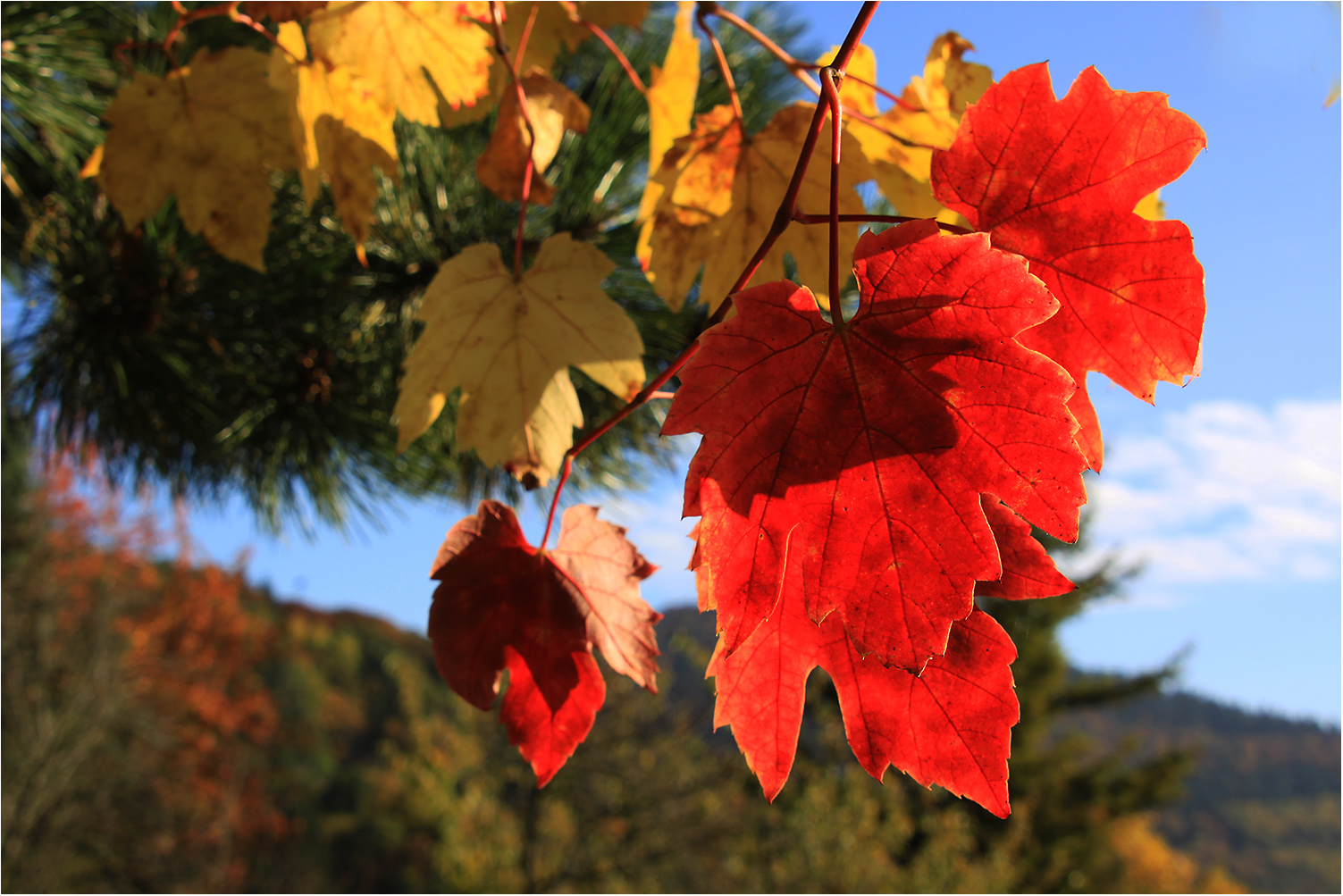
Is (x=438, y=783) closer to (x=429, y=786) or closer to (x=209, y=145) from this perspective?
(x=429, y=786)

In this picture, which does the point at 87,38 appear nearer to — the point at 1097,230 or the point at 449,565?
the point at 449,565

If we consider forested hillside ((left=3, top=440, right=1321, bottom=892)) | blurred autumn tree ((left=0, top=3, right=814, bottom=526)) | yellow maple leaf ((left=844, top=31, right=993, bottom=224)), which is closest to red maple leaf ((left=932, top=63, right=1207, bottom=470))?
yellow maple leaf ((left=844, top=31, right=993, bottom=224))

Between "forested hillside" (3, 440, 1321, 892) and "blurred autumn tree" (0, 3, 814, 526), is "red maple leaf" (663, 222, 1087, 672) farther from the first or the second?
"forested hillside" (3, 440, 1321, 892)

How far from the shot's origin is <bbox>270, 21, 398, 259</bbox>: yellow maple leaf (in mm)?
480

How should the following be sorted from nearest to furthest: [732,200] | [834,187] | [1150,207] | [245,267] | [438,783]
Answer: [834,187] < [1150,207] < [732,200] < [245,267] < [438,783]

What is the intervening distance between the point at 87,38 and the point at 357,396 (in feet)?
2.13

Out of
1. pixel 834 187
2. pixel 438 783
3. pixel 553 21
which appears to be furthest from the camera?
pixel 438 783

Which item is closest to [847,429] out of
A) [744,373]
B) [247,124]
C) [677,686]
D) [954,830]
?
[744,373]

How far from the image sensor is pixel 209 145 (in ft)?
1.86

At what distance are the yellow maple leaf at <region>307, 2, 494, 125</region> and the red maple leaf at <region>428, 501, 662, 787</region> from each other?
25 centimetres

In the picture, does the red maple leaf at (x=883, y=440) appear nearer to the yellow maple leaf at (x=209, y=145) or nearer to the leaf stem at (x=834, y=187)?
the leaf stem at (x=834, y=187)

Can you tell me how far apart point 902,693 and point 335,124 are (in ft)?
1.51

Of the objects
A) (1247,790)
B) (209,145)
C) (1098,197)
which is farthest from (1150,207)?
(1247,790)

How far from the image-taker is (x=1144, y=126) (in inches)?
9.4
